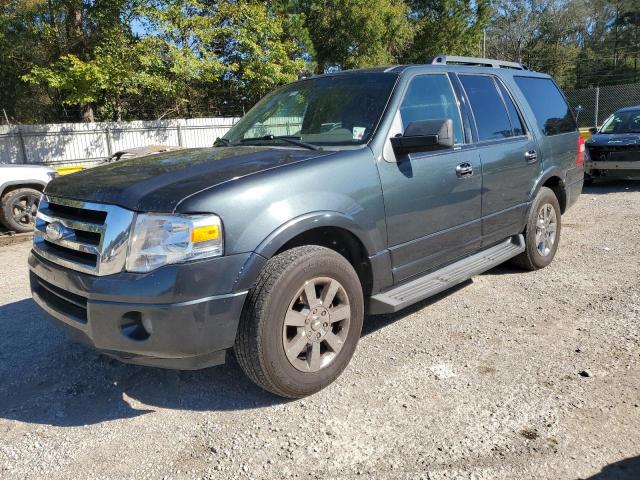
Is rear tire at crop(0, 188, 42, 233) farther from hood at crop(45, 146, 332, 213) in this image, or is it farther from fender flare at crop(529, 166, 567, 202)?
fender flare at crop(529, 166, 567, 202)

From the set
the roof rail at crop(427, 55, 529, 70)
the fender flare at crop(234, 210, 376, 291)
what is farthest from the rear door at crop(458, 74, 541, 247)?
the fender flare at crop(234, 210, 376, 291)

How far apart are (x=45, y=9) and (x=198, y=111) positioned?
28.2 feet

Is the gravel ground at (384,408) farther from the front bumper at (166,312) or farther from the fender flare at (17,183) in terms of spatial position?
the fender flare at (17,183)

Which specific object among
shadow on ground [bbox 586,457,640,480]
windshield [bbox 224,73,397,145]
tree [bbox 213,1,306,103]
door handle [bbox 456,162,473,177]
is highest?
tree [bbox 213,1,306,103]

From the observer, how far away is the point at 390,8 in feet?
89.5

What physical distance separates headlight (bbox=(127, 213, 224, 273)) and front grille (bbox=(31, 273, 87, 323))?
0.47 meters

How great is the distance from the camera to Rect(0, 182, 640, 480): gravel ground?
2523mm

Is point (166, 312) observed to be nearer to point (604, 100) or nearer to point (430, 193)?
point (430, 193)

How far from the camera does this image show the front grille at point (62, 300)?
2820 mm

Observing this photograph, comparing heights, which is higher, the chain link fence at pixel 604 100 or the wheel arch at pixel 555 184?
the chain link fence at pixel 604 100

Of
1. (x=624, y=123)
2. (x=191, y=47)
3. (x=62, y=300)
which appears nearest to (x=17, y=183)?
(x=62, y=300)

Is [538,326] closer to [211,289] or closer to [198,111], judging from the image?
[211,289]

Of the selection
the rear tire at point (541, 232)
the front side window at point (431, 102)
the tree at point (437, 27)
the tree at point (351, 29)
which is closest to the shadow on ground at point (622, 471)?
the front side window at point (431, 102)

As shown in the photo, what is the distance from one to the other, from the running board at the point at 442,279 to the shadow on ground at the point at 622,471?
141 centimetres
